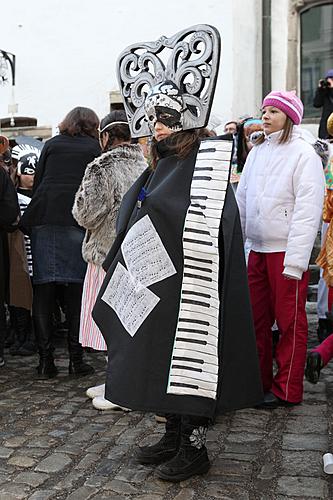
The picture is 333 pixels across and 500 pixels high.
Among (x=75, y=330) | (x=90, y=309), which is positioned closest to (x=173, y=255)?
(x=90, y=309)

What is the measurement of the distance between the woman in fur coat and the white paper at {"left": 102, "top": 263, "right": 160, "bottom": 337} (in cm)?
125

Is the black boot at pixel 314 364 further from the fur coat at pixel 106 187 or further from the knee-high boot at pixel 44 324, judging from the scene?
the knee-high boot at pixel 44 324

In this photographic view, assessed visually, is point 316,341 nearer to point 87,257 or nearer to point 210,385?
point 87,257

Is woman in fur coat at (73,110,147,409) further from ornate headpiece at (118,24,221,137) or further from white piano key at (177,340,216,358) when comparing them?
white piano key at (177,340,216,358)

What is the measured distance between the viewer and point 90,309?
5.08 meters

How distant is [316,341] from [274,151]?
2.20m

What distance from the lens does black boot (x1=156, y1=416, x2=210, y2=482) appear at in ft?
11.8

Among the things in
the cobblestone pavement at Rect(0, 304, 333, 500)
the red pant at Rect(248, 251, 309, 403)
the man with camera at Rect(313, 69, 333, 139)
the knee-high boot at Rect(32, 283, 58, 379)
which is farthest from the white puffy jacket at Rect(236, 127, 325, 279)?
the man with camera at Rect(313, 69, 333, 139)

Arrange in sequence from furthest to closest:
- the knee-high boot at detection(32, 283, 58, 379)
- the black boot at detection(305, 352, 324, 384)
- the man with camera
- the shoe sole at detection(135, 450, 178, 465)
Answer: the man with camera
the knee-high boot at detection(32, 283, 58, 379)
the black boot at detection(305, 352, 324, 384)
the shoe sole at detection(135, 450, 178, 465)

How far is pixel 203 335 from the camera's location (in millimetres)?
3439

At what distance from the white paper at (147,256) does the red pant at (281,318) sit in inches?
52.3

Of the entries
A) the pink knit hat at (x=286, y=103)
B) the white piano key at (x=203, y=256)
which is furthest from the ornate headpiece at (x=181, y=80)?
the pink knit hat at (x=286, y=103)

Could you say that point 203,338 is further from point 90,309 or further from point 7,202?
point 7,202

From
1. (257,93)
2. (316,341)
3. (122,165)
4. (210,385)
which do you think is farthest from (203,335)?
(257,93)
